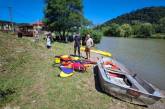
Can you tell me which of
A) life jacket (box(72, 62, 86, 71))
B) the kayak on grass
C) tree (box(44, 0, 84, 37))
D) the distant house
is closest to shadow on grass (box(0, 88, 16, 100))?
the kayak on grass

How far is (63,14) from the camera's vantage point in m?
27.9

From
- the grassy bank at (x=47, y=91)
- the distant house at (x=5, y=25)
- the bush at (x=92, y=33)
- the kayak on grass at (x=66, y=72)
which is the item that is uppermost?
the distant house at (x=5, y=25)

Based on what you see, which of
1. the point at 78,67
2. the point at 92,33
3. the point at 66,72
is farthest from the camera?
the point at 92,33

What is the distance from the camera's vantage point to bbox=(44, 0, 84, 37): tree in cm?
2747

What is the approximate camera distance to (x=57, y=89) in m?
7.68

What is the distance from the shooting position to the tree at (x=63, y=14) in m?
27.5

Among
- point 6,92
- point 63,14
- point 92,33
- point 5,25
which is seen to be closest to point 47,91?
point 6,92

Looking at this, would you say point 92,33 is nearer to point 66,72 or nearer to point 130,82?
point 66,72

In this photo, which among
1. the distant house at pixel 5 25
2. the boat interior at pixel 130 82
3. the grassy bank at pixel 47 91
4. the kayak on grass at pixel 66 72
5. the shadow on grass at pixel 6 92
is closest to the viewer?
the grassy bank at pixel 47 91

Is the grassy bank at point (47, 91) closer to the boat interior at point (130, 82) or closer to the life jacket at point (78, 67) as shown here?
the life jacket at point (78, 67)

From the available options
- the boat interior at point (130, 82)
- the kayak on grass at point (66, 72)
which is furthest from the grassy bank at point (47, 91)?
the boat interior at point (130, 82)

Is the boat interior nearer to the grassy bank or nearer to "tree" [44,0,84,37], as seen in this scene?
the grassy bank

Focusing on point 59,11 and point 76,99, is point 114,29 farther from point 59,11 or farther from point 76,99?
point 76,99

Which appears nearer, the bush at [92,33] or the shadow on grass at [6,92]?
the shadow on grass at [6,92]
